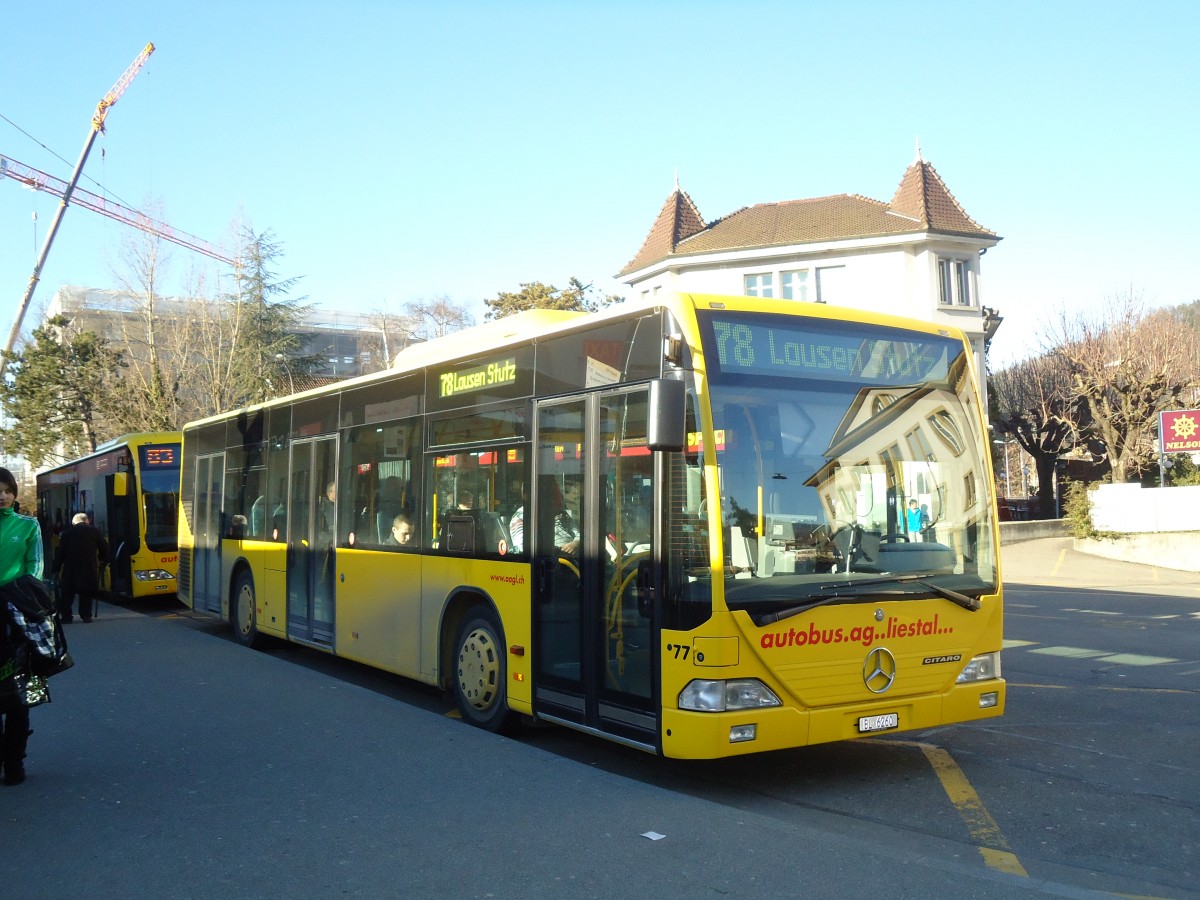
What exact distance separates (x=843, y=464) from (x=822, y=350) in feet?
2.54

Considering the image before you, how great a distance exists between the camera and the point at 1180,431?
31.1m

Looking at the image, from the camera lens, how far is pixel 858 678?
662 centimetres

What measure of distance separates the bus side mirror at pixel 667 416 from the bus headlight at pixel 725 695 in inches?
53.6

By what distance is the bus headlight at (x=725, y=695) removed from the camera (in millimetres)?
6203

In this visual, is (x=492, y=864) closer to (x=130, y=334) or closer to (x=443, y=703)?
(x=443, y=703)

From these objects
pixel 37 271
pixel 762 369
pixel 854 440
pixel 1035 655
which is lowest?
pixel 1035 655

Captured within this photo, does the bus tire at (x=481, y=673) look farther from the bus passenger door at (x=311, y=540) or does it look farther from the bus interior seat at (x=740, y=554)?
the bus passenger door at (x=311, y=540)

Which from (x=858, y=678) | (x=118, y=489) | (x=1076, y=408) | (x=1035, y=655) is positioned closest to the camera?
(x=858, y=678)

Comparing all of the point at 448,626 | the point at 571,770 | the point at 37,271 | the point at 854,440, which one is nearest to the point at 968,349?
the point at 854,440

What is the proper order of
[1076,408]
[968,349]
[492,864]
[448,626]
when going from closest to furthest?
[492,864] → [968,349] → [448,626] → [1076,408]

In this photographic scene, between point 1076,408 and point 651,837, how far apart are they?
43912 mm

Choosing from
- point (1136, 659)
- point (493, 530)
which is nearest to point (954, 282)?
point (1136, 659)

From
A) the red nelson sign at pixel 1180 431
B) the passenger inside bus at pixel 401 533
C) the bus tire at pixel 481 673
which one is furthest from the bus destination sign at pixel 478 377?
the red nelson sign at pixel 1180 431

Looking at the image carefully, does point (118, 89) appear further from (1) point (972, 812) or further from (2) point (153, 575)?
(1) point (972, 812)
